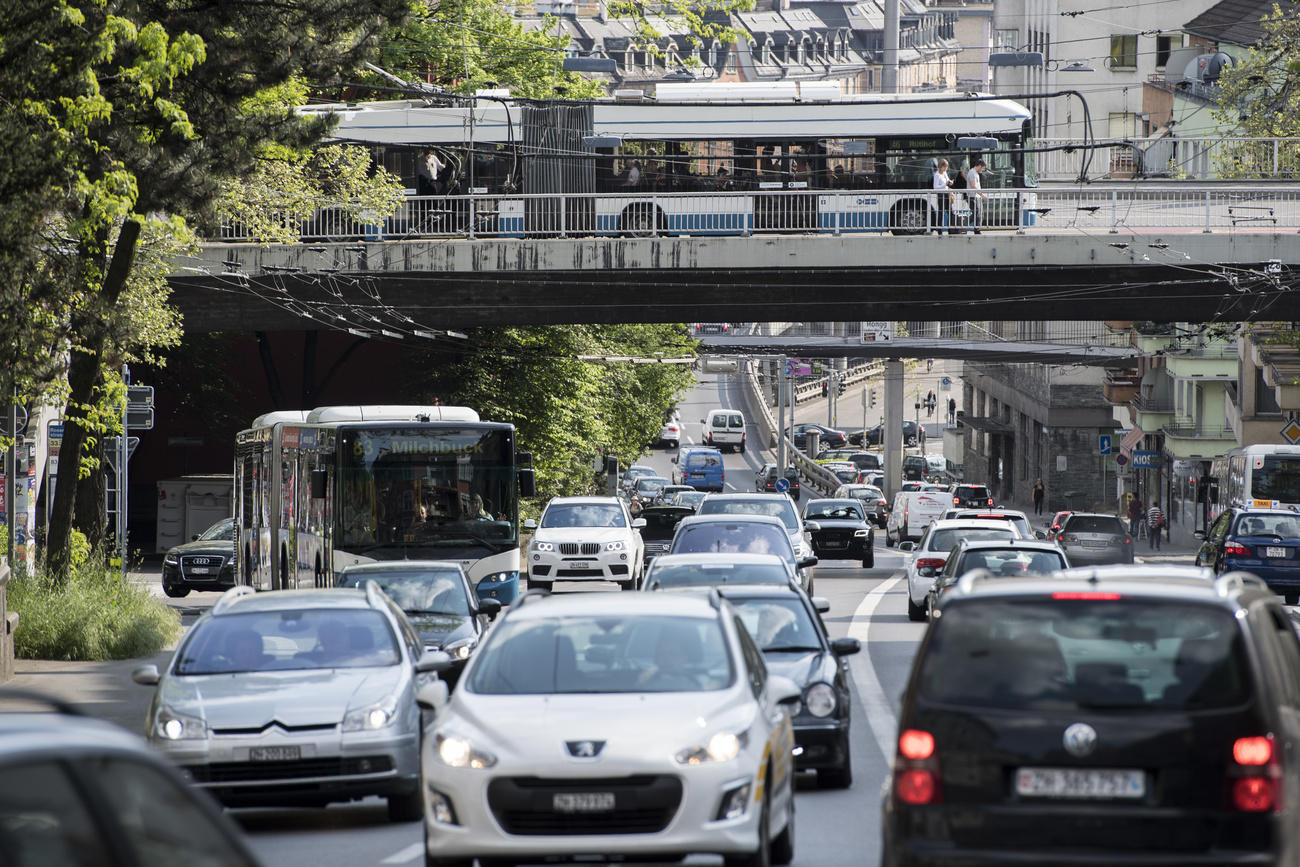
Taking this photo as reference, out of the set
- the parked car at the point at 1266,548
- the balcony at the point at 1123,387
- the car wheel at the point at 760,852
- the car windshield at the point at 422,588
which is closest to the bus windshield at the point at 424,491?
the car windshield at the point at 422,588

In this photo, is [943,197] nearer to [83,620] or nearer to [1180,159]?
[83,620]

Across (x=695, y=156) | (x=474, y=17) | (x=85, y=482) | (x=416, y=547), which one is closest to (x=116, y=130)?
(x=416, y=547)

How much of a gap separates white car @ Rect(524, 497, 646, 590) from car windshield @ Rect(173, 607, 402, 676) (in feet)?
61.7

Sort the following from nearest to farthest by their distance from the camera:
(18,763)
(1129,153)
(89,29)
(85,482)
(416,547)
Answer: (18,763) → (89,29) → (416,547) → (85,482) → (1129,153)

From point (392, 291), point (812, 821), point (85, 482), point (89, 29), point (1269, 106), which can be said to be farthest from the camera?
point (1269, 106)

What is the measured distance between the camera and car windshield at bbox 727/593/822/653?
13.6 metres

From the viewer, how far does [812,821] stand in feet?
38.7

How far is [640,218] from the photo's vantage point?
41219mm

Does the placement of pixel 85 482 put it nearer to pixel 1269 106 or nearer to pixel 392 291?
pixel 392 291

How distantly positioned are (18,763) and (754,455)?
111 m

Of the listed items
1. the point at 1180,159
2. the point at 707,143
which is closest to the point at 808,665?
the point at 707,143

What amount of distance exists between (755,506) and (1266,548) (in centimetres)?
864

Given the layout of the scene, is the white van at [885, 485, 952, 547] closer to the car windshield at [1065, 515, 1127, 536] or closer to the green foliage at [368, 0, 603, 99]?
the green foliage at [368, 0, 603, 99]

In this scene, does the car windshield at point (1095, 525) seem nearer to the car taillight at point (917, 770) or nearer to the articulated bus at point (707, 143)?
the articulated bus at point (707, 143)
